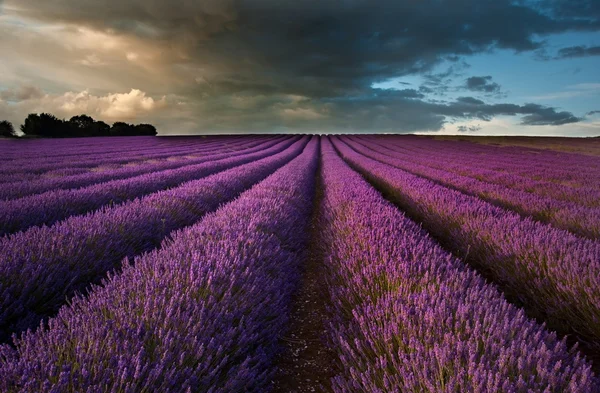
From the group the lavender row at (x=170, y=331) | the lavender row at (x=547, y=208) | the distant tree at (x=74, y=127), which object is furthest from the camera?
the distant tree at (x=74, y=127)

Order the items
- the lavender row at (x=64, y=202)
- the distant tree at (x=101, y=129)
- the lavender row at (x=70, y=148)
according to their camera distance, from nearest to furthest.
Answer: the lavender row at (x=64, y=202) → the lavender row at (x=70, y=148) → the distant tree at (x=101, y=129)

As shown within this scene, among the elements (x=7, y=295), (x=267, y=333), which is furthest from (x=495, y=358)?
(x=7, y=295)

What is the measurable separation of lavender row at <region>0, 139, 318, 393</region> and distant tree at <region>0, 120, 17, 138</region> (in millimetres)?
57380

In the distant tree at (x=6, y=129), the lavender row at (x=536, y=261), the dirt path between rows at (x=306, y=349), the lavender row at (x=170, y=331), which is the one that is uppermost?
the distant tree at (x=6, y=129)

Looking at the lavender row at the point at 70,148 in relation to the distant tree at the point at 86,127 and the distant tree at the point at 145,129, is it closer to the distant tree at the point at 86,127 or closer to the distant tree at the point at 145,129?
the distant tree at the point at 86,127

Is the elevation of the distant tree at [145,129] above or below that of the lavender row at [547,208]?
above

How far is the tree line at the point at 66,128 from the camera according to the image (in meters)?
46.7

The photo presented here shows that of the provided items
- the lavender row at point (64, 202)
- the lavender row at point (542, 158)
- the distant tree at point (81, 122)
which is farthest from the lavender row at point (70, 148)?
the distant tree at point (81, 122)

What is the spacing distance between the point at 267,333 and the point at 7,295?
1.72 metres

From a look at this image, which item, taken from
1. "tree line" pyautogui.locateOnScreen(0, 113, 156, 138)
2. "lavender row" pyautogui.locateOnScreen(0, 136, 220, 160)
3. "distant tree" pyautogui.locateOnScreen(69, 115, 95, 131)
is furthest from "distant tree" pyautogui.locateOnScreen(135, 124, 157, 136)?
"lavender row" pyautogui.locateOnScreen(0, 136, 220, 160)

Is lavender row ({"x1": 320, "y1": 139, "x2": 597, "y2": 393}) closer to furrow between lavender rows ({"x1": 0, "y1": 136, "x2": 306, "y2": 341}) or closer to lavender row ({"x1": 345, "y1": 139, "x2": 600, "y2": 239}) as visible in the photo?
furrow between lavender rows ({"x1": 0, "y1": 136, "x2": 306, "y2": 341})

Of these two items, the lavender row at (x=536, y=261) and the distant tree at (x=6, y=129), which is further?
the distant tree at (x=6, y=129)

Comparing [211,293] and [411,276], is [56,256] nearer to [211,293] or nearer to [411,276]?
[211,293]

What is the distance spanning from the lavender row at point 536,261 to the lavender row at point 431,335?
0.90 meters
